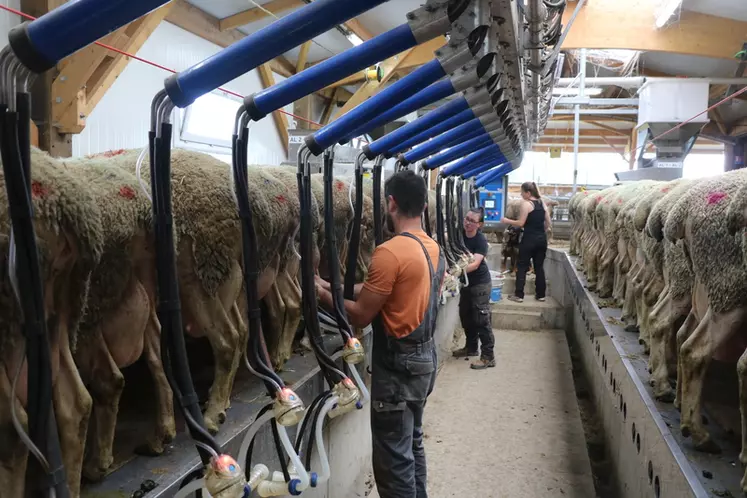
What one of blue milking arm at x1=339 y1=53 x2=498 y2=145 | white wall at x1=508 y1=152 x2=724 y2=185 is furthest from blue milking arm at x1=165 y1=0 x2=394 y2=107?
white wall at x1=508 y1=152 x2=724 y2=185

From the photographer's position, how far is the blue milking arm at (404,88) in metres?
2.06

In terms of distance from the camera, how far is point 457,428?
506 cm

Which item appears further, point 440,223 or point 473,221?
point 473,221

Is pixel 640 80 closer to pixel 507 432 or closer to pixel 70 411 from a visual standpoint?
pixel 507 432

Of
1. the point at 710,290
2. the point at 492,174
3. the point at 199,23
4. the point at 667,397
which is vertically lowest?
the point at 667,397

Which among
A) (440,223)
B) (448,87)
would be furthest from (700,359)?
(440,223)

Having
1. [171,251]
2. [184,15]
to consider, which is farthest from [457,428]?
[184,15]

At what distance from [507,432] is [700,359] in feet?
8.05

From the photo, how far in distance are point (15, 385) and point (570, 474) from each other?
373 centimetres

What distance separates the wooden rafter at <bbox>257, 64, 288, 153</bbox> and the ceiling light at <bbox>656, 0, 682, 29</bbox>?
5.20 meters

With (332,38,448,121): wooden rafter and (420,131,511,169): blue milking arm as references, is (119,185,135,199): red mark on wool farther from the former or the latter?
(332,38,448,121): wooden rafter

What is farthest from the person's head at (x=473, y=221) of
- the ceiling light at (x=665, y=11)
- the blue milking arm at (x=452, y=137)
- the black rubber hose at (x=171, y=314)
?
the black rubber hose at (x=171, y=314)

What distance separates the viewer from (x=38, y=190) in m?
1.64

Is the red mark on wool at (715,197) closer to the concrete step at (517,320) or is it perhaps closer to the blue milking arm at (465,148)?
the blue milking arm at (465,148)
